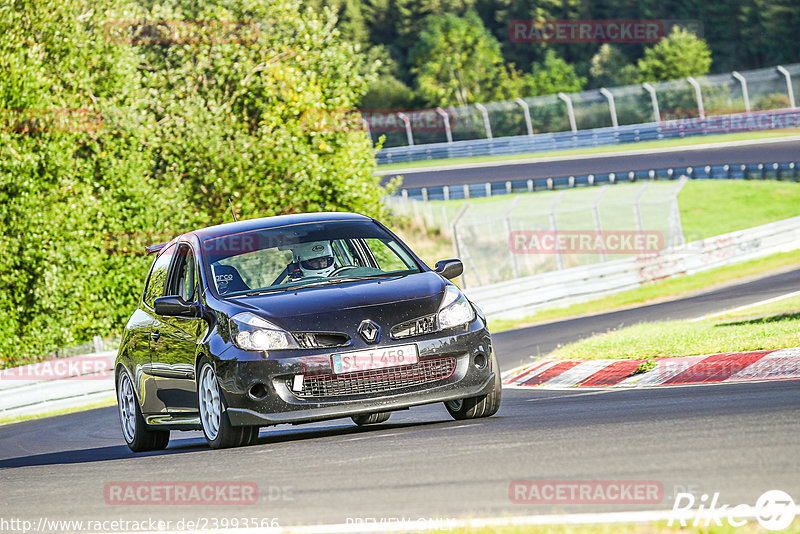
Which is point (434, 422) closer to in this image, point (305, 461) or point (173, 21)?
point (305, 461)

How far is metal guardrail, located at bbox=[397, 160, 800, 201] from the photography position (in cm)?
4084

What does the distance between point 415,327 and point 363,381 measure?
19.9 inches

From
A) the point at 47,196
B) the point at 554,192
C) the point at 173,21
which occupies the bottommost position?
the point at 554,192

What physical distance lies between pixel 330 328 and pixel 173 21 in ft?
84.6

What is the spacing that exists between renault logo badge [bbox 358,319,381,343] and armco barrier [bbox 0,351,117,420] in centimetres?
1264

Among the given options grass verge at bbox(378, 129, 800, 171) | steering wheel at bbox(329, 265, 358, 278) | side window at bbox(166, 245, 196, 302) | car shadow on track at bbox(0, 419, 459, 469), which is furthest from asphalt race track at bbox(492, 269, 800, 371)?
grass verge at bbox(378, 129, 800, 171)

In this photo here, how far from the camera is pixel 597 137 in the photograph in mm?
53562

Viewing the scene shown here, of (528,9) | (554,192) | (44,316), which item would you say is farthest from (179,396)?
(528,9)

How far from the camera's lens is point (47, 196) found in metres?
25.9

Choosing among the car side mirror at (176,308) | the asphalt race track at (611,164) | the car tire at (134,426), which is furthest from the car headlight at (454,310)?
the asphalt race track at (611,164)

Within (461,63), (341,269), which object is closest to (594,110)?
(461,63)

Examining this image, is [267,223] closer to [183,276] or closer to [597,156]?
[183,276]

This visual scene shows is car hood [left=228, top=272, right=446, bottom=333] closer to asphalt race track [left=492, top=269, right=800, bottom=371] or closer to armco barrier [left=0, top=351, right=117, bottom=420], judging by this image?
asphalt race track [left=492, top=269, right=800, bottom=371]

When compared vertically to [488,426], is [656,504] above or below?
above
